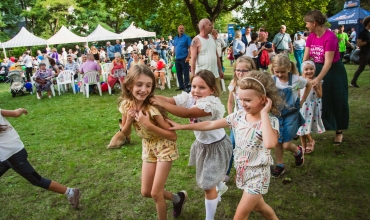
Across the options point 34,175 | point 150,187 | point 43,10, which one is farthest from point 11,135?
point 43,10

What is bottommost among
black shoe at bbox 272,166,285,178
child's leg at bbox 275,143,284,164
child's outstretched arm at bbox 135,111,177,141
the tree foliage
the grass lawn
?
the grass lawn

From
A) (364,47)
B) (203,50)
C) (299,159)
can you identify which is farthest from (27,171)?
(364,47)

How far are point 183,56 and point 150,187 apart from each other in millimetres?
7368

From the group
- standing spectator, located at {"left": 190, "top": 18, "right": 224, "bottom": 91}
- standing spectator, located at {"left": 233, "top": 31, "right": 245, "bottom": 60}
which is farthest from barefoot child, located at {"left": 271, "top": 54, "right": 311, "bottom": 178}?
standing spectator, located at {"left": 233, "top": 31, "right": 245, "bottom": 60}

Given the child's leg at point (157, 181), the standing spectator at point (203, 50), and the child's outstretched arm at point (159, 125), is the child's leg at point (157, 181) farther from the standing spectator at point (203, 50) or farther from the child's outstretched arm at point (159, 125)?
the standing spectator at point (203, 50)

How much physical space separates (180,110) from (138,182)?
1.95 metres

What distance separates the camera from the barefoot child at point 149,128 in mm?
2533

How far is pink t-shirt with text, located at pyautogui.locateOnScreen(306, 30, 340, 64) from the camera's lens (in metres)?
4.20

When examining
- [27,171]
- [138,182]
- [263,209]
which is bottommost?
[138,182]

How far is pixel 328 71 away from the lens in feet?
15.0

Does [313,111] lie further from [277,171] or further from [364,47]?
[364,47]

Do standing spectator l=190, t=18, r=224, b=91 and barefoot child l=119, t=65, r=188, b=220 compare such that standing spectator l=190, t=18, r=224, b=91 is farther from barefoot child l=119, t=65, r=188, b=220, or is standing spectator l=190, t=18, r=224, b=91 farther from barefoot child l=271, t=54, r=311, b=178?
barefoot child l=119, t=65, r=188, b=220

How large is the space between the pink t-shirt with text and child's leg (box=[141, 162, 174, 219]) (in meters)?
2.95

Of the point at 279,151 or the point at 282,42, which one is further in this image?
the point at 282,42
